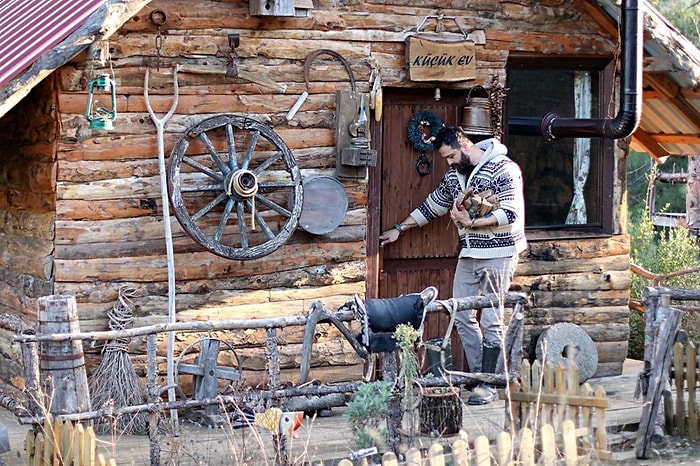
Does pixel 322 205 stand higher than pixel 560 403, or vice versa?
pixel 322 205

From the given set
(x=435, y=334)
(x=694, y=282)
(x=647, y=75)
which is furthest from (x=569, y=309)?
(x=694, y=282)

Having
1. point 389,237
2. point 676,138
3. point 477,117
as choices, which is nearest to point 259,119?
point 389,237

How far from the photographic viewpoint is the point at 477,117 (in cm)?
959

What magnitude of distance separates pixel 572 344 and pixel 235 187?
11.3 ft

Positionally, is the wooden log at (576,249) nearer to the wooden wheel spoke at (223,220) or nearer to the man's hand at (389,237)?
the man's hand at (389,237)

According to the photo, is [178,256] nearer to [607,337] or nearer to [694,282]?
[607,337]

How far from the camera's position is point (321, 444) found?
7.84m

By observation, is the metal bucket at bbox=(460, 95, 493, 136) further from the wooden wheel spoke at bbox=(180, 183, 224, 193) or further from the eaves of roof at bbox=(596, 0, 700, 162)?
the wooden wheel spoke at bbox=(180, 183, 224, 193)

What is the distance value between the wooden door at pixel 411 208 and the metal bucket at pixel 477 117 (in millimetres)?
151

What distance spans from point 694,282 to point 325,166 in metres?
5.54

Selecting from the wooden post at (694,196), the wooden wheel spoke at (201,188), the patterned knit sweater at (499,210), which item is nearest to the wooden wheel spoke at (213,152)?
the wooden wheel spoke at (201,188)

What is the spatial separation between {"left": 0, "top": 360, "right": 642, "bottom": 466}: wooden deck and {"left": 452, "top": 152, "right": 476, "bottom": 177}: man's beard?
1.89 meters

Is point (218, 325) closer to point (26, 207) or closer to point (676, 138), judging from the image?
point (26, 207)

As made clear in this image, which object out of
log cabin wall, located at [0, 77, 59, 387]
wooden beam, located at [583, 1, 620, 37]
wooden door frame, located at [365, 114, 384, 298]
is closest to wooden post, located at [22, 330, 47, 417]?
log cabin wall, located at [0, 77, 59, 387]
